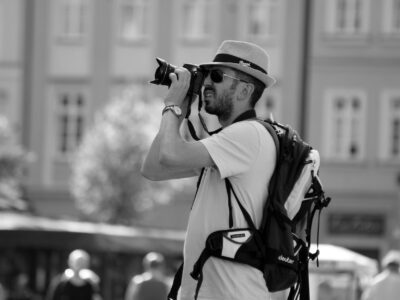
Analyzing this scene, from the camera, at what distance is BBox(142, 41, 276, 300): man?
5617mm

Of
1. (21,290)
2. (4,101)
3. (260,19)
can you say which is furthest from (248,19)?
(21,290)

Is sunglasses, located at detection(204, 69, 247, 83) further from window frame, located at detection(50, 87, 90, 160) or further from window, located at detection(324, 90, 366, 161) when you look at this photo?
window frame, located at detection(50, 87, 90, 160)

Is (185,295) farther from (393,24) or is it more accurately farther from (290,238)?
(393,24)

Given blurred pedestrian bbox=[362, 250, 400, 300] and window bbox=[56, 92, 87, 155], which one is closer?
blurred pedestrian bbox=[362, 250, 400, 300]

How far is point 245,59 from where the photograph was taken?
5891 mm

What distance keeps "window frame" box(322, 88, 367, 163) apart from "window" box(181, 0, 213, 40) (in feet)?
13.4

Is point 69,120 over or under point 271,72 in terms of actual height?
under

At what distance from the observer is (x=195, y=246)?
570cm

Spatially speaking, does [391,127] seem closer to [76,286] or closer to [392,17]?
[392,17]

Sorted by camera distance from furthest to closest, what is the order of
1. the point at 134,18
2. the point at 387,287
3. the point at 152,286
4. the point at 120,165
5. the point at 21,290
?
the point at 134,18
the point at 120,165
the point at 21,290
the point at 152,286
the point at 387,287

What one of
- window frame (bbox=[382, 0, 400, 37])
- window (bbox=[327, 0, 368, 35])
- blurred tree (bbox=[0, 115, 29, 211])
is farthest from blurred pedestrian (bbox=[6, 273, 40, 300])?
window frame (bbox=[382, 0, 400, 37])

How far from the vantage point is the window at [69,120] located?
141 ft

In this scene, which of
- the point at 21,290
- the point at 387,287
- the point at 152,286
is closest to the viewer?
the point at 387,287

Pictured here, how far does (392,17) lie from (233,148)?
36466 mm
